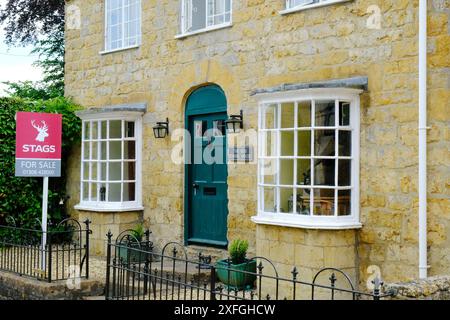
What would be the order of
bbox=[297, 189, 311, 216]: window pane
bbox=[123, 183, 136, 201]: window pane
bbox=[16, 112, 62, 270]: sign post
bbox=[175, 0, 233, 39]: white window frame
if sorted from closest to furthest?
bbox=[297, 189, 311, 216]: window pane
bbox=[16, 112, 62, 270]: sign post
bbox=[175, 0, 233, 39]: white window frame
bbox=[123, 183, 136, 201]: window pane

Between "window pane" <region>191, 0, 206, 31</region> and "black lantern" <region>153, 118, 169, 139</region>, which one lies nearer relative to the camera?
"window pane" <region>191, 0, 206, 31</region>

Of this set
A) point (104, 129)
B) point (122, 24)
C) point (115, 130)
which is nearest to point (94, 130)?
point (104, 129)

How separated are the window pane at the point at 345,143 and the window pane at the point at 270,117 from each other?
961mm

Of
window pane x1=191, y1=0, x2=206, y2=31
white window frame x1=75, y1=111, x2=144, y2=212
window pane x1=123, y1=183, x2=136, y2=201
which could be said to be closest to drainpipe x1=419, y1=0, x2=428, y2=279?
window pane x1=191, y1=0, x2=206, y2=31

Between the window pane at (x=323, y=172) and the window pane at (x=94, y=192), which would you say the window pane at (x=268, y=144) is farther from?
the window pane at (x=94, y=192)

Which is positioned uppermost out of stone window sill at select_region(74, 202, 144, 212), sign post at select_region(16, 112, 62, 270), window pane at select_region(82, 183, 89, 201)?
sign post at select_region(16, 112, 62, 270)

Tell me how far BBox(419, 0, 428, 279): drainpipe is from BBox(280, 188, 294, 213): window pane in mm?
1757

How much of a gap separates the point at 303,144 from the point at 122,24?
544cm

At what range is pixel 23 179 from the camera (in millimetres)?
11922

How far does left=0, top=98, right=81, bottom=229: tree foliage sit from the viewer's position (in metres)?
11.6

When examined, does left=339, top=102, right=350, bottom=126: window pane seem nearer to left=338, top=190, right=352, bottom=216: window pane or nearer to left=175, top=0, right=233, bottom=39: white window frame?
left=338, top=190, right=352, bottom=216: window pane

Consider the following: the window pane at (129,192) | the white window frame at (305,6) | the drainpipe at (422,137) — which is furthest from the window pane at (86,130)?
the drainpipe at (422,137)

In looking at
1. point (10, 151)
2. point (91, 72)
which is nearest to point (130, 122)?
point (91, 72)

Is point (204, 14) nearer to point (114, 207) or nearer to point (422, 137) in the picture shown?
point (114, 207)
